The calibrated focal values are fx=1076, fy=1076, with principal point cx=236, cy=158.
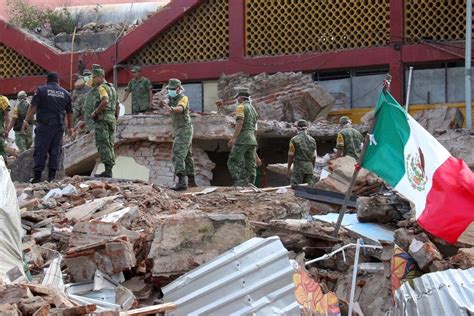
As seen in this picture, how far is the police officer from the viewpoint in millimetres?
13953

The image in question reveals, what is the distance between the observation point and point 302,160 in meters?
15.6

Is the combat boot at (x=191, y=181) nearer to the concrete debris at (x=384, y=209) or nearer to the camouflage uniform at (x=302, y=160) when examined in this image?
the camouflage uniform at (x=302, y=160)

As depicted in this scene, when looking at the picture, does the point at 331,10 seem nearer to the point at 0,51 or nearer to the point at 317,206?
the point at 0,51

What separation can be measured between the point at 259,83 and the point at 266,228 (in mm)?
11912

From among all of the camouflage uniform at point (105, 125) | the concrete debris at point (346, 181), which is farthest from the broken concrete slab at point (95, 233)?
the camouflage uniform at point (105, 125)

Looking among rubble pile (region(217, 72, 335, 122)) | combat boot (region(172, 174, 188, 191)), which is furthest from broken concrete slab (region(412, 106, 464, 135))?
combat boot (region(172, 174, 188, 191))

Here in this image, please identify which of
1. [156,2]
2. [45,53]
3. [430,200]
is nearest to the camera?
[430,200]

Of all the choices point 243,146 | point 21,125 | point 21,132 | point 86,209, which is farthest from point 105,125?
point 21,132

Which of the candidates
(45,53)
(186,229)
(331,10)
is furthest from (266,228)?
(45,53)

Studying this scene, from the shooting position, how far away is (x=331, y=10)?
22.4m

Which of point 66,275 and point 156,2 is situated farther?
point 156,2

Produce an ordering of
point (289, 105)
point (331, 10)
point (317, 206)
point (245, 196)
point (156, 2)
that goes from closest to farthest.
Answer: point (317, 206)
point (245, 196)
point (289, 105)
point (331, 10)
point (156, 2)

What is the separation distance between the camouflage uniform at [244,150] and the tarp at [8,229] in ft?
22.1

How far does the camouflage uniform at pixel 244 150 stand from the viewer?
14992 millimetres
